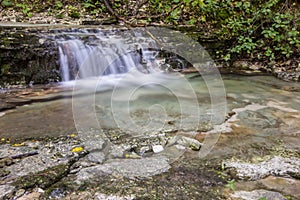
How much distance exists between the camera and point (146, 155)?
2270 mm

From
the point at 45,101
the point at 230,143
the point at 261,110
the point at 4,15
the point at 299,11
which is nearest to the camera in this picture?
the point at 230,143

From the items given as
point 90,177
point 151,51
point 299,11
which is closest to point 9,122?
point 90,177

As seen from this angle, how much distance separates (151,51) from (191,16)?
1.88 m

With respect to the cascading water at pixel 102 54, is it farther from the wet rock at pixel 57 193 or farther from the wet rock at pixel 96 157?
the wet rock at pixel 57 193

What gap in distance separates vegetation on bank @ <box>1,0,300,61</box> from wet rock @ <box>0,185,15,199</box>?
17.2ft

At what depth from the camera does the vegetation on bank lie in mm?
5793

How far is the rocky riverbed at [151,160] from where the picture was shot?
5.72 ft

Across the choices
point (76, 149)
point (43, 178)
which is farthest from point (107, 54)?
point (43, 178)

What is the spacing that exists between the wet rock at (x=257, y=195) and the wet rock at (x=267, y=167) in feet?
0.57

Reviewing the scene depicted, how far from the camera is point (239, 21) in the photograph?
6.05 meters

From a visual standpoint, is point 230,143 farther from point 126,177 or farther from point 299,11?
point 299,11

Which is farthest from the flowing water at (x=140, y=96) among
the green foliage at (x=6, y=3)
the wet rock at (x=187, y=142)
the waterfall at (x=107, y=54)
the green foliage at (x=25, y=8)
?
the green foliage at (x=6, y=3)

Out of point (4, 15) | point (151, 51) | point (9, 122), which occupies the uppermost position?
point (4, 15)

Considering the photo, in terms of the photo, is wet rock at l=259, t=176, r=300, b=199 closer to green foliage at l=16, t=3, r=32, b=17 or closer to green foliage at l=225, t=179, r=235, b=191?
green foliage at l=225, t=179, r=235, b=191
